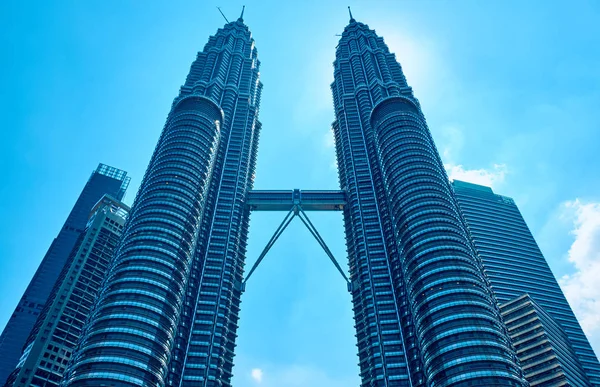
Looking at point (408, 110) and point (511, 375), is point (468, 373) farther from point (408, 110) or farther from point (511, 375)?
point (408, 110)

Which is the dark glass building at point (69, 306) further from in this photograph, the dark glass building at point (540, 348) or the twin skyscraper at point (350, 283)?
the dark glass building at point (540, 348)

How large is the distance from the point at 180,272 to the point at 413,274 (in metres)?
57.3

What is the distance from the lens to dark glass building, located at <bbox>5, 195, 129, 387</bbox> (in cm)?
13662

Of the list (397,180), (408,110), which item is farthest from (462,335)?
(408,110)

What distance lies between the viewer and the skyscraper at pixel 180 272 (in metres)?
97.2

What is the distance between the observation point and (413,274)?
11500 centimetres

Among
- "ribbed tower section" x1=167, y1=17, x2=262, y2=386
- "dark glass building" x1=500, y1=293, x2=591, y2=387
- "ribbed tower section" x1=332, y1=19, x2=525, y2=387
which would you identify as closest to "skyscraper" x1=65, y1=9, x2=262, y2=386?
"ribbed tower section" x1=167, y1=17, x2=262, y2=386

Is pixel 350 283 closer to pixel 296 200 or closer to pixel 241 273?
pixel 241 273

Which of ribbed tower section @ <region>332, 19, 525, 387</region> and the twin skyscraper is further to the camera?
the twin skyscraper

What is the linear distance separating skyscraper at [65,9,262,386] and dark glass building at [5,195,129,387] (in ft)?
113

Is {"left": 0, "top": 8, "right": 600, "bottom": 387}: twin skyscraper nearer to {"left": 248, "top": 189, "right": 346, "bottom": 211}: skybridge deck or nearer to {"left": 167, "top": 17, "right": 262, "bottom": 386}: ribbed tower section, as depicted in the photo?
{"left": 167, "top": 17, "right": 262, "bottom": 386}: ribbed tower section

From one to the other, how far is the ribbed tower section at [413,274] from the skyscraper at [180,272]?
3887cm

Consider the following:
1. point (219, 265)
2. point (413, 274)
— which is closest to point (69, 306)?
point (219, 265)

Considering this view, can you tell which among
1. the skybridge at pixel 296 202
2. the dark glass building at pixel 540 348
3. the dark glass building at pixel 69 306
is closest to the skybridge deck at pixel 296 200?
the skybridge at pixel 296 202
